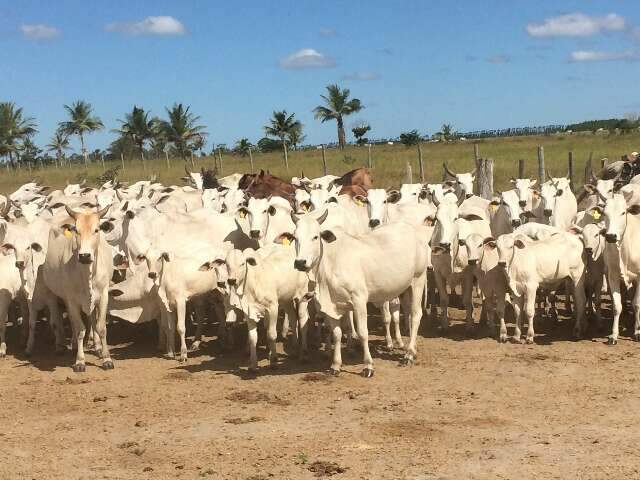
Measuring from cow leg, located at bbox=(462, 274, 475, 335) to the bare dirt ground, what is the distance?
488 mm

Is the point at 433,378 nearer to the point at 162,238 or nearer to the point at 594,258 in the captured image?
the point at 594,258

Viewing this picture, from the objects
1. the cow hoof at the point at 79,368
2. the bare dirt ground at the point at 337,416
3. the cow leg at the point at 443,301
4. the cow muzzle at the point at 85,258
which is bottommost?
the bare dirt ground at the point at 337,416

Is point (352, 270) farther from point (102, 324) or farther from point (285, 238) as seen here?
point (102, 324)

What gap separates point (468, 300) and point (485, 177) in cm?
849

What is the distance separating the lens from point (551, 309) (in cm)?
1278

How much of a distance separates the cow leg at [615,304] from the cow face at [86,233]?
21.8ft

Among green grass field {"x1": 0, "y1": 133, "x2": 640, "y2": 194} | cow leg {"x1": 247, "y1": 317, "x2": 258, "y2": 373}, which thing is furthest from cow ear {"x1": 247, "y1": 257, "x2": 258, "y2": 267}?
green grass field {"x1": 0, "y1": 133, "x2": 640, "y2": 194}

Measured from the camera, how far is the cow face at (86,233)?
32.4 feet

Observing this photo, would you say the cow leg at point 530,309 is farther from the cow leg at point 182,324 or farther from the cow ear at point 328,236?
the cow leg at point 182,324

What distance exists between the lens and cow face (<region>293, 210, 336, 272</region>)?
936cm

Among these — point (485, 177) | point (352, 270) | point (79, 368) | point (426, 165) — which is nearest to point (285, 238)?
point (352, 270)

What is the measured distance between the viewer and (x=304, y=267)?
9320 mm

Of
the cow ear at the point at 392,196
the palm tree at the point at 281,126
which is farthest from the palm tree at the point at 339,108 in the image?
the cow ear at the point at 392,196

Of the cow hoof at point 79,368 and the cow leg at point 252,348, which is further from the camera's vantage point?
the cow hoof at point 79,368
